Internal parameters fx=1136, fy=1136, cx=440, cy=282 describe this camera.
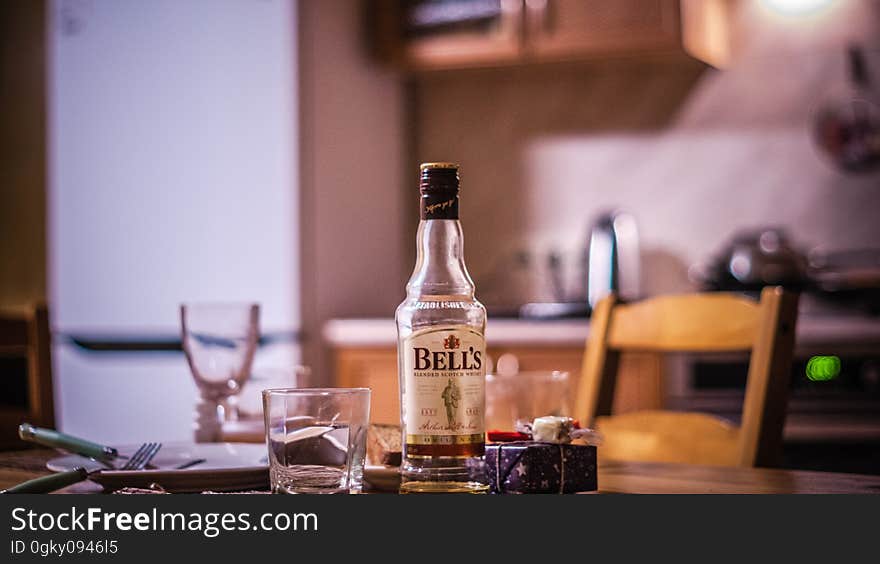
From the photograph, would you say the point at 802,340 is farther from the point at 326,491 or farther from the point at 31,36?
the point at 31,36

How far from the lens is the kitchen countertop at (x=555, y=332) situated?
8.29ft

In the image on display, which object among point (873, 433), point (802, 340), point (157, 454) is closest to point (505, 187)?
point (802, 340)

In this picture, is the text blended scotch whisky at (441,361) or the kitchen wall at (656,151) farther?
the kitchen wall at (656,151)

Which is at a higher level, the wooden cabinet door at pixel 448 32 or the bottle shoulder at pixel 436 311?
the wooden cabinet door at pixel 448 32

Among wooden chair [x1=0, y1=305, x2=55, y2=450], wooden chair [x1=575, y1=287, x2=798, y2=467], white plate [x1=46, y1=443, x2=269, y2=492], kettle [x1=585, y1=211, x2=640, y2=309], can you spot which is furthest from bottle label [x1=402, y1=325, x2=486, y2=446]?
kettle [x1=585, y1=211, x2=640, y2=309]

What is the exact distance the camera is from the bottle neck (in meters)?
0.94

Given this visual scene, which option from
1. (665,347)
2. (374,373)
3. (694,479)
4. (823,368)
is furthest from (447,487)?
(374,373)

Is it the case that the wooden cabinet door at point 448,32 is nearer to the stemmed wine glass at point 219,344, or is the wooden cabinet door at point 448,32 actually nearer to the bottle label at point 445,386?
the stemmed wine glass at point 219,344

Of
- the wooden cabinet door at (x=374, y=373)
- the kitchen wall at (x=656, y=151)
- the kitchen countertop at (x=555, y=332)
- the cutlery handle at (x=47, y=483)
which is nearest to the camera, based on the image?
the cutlery handle at (x=47, y=483)

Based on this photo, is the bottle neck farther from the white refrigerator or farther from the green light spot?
the white refrigerator

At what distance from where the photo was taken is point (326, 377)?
2969 millimetres

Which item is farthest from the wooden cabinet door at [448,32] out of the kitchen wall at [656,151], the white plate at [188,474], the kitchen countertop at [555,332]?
the white plate at [188,474]

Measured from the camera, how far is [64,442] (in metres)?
1.01

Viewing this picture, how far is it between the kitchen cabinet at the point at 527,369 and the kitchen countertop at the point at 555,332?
16 millimetres
